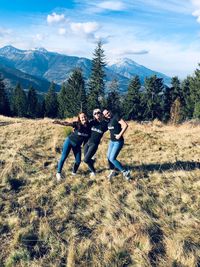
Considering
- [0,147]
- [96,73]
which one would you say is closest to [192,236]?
[0,147]

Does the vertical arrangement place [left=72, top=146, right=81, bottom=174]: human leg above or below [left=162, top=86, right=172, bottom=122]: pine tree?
below

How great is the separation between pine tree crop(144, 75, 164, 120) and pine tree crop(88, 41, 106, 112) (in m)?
11.2

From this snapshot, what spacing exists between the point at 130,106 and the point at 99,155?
60.0m

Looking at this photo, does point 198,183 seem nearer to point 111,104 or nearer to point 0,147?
point 0,147

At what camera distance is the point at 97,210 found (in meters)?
→ 7.85

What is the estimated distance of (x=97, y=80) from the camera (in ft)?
216

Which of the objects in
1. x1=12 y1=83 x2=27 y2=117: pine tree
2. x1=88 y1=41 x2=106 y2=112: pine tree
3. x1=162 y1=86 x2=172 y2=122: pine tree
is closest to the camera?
x1=88 y1=41 x2=106 y2=112: pine tree

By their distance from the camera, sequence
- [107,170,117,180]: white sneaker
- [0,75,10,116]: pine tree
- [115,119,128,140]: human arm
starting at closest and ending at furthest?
[115,119,128,140]: human arm, [107,170,117,180]: white sneaker, [0,75,10,116]: pine tree

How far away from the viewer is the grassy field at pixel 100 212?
19.7 feet

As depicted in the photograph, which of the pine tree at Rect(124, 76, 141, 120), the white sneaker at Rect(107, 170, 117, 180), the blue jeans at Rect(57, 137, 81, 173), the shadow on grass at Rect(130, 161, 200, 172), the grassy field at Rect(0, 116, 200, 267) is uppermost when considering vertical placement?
the pine tree at Rect(124, 76, 141, 120)

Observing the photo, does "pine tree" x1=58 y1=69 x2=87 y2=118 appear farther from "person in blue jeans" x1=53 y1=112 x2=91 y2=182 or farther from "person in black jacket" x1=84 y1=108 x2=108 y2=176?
"person in blue jeans" x1=53 y1=112 x2=91 y2=182

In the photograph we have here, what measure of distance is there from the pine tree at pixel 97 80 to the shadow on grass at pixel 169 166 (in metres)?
54.5

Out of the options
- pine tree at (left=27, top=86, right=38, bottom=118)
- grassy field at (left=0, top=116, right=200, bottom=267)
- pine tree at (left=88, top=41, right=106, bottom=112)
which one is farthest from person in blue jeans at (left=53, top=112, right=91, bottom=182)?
pine tree at (left=27, top=86, right=38, bottom=118)

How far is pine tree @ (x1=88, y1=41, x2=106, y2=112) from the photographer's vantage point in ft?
215
